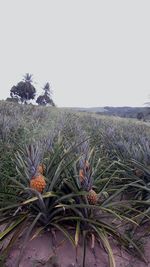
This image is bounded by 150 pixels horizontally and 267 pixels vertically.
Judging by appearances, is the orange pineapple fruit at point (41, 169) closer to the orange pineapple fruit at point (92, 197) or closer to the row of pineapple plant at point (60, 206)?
the row of pineapple plant at point (60, 206)

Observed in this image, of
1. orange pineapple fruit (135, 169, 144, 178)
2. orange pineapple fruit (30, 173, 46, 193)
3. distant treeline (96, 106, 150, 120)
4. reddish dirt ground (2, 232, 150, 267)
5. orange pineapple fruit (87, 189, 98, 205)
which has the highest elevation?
orange pineapple fruit (30, 173, 46, 193)

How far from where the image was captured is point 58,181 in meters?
3.15

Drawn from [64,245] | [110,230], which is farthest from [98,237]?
[64,245]

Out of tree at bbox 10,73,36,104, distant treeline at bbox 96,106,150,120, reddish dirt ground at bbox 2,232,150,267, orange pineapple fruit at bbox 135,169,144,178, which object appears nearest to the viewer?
reddish dirt ground at bbox 2,232,150,267

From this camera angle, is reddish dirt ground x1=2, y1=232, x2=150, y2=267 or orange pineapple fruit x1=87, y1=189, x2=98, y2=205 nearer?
reddish dirt ground x1=2, y1=232, x2=150, y2=267

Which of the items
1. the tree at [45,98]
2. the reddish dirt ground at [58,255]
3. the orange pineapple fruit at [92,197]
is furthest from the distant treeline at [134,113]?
the reddish dirt ground at [58,255]

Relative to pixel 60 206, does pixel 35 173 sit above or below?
above

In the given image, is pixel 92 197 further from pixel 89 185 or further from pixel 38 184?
pixel 38 184

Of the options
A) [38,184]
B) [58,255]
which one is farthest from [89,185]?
[58,255]

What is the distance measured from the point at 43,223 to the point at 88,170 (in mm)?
688

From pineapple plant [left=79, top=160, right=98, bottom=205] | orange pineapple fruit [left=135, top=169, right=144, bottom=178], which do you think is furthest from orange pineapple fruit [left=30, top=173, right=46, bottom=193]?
orange pineapple fruit [left=135, top=169, right=144, bottom=178]

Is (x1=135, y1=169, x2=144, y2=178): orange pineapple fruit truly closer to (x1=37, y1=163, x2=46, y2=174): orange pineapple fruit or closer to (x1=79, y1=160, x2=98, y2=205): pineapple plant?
(x1=79, y1=160, x2=98, y2=205): pineapple plant

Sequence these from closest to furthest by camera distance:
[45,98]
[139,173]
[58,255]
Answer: [58,255], [139,173], [45,98]

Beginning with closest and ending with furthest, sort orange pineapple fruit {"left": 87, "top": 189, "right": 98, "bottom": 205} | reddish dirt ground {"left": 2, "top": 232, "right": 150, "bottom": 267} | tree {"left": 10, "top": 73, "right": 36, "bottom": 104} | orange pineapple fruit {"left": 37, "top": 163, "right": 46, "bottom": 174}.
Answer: reddish dirt ground {"left": 2, "top": 232, "right": 150, "bottom": 267}
orange pineapple fruit {"left": 87, "top": 189, "right": 98, "bottom": 205}
orange pineapple fruit {"left": 37, "top": 163, "right": 46, "bottom": 174}
tree {"left": 10, "top": 73, "right": 36, "bottom": 104}
